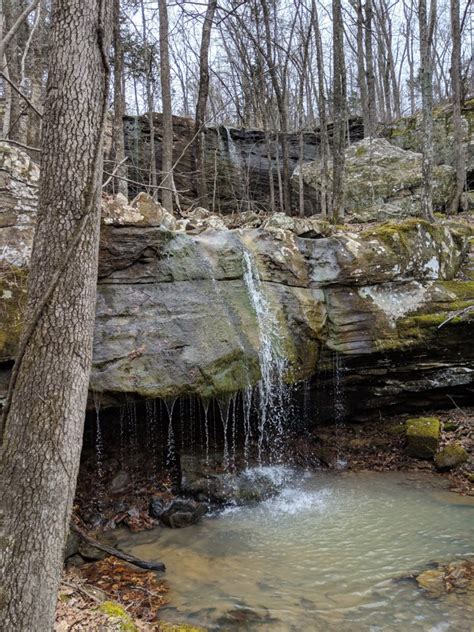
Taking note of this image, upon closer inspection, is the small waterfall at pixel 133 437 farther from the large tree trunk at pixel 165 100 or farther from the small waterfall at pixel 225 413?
the large tree trunk at pixel 165 100

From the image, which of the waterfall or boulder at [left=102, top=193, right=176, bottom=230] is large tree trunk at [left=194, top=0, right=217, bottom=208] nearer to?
boulder at [left=102, top=193, right=176, bottom=230]

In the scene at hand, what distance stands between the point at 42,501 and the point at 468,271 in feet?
26.1

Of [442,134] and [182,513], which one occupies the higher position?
[442,134]

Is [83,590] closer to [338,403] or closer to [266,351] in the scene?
[266,351]

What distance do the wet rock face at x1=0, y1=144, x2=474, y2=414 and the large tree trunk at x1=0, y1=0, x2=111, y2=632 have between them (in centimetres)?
287

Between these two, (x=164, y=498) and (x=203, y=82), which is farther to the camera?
(x=203, y=82)

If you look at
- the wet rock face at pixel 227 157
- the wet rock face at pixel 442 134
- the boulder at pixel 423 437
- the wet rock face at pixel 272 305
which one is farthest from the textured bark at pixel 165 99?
the wet rock face at pixel 442 134

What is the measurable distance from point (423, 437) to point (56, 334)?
648 cm

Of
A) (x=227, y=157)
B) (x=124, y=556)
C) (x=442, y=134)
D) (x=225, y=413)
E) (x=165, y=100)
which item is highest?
(x=227, y=157)

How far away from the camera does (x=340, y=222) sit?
11453 millimetres

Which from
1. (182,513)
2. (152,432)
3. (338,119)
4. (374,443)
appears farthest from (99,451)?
(338,119)

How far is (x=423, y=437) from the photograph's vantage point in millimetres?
7355

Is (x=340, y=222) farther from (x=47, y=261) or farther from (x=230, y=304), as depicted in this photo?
(x=47, y=261)

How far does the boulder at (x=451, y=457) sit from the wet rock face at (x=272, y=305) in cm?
107
